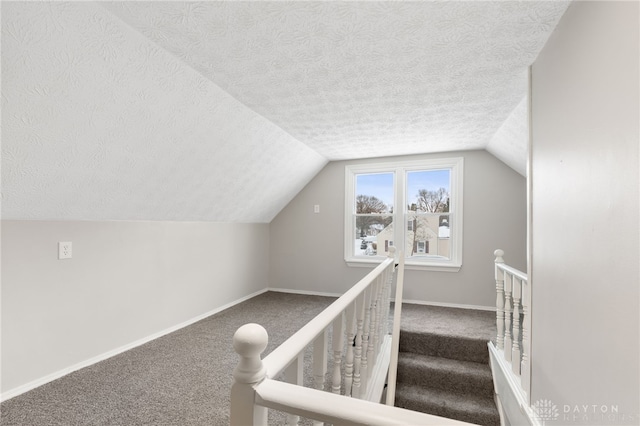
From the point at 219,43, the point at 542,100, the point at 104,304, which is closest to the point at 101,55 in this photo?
the point at 219,43

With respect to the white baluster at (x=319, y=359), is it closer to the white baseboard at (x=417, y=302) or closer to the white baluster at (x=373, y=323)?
the white baluster at (x=373, y=323)

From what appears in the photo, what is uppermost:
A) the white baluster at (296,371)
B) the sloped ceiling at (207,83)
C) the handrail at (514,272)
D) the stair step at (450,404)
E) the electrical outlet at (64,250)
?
the sloped ceiling at (207,83)

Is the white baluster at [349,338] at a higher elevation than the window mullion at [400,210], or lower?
lower

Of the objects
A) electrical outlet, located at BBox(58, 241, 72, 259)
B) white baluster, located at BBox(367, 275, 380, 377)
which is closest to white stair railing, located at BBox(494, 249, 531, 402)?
white baluster, located at BBox(367, 275, 380, 377)

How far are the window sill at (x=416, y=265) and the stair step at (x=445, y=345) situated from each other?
3.81 ft

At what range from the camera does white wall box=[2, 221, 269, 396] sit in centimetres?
190

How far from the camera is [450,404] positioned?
2.51 meters

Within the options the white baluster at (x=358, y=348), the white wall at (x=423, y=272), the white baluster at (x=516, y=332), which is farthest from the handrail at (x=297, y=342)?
the white wall at (x=423, y=272)

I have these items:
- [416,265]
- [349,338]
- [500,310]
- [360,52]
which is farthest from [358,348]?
[416,265]

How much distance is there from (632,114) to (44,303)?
319cm

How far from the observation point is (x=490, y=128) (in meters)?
2.93

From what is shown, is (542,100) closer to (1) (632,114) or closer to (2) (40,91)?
(1) (632,114)

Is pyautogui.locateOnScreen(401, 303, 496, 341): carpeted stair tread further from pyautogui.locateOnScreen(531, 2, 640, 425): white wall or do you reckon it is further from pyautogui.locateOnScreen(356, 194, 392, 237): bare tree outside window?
pyautogui.locateOnScreen(531, 2, 640, 425): white wall

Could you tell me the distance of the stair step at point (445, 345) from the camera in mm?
2768
